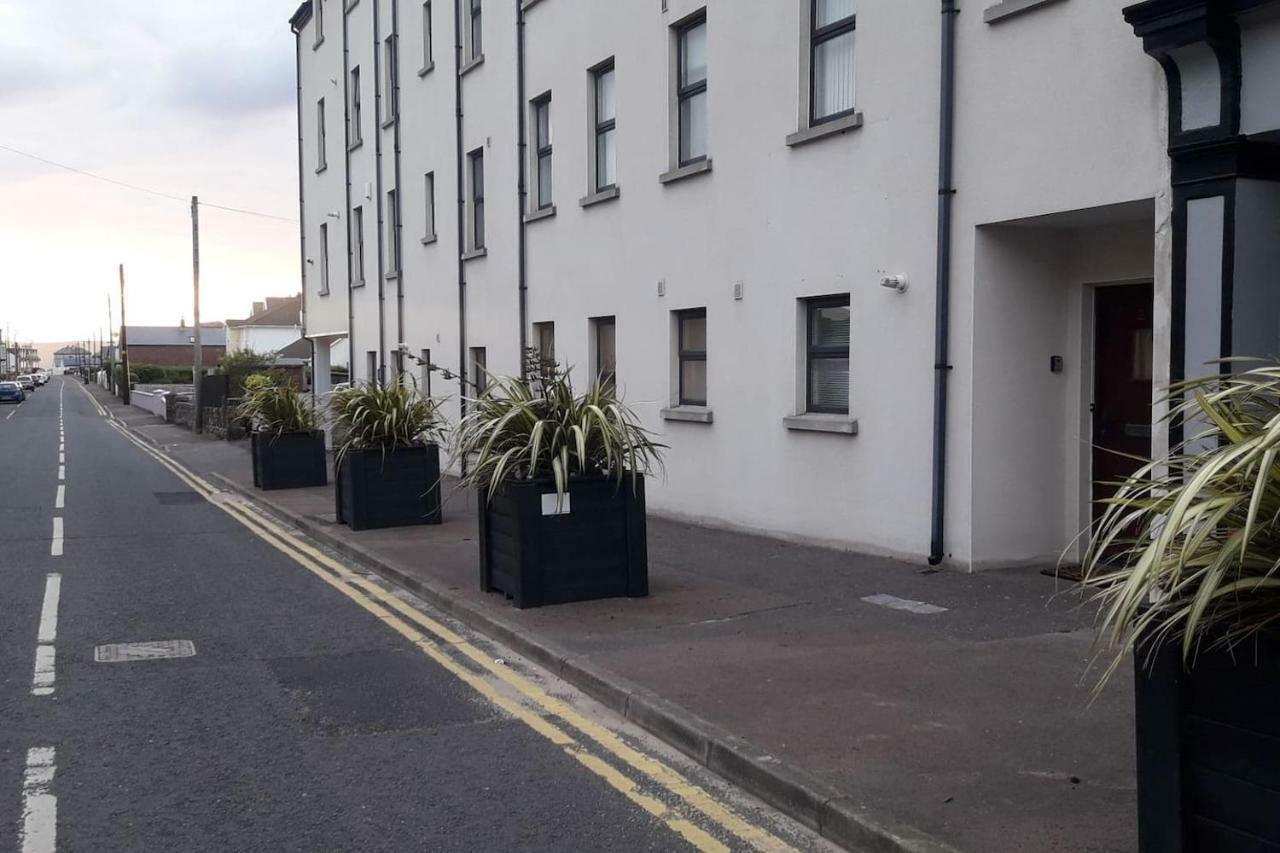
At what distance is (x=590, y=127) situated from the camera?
15.9m

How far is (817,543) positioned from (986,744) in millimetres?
6038

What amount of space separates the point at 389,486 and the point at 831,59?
6886mm

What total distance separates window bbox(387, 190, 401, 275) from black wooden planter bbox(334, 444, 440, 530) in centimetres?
1103

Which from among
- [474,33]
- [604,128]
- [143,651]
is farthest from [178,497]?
[143,651]

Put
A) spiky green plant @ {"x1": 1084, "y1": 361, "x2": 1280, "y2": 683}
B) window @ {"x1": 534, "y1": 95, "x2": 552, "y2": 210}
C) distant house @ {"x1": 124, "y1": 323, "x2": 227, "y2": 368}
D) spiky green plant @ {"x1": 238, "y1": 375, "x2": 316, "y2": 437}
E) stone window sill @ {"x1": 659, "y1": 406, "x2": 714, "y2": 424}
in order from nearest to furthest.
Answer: spiky green plant @ {"x1": 1084, "y1": 361, "x2": 1280, "y2": 683}, stone window sill @ {"x1": 659, "y1": 406, "x2": 714, "y2": 424}, window @ {"x1": 534, "y1": 95, "x2": 552, "y2": 210}, spiky green plant @ {"x1": 238, "y1": 375, "x2": 316, "y2": 437}, distant house @ {"x1": 124, "y1": 323, "x2": 227, "y2": 368}

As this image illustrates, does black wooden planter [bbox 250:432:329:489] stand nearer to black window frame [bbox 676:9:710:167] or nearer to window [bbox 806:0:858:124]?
black window frame [bbox 676:9:710:167]

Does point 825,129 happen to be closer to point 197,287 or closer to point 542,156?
point 542,156

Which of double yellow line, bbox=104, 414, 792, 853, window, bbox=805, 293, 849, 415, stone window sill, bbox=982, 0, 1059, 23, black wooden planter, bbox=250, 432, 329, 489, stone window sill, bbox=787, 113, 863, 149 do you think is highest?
stone window sill, bbox=982, 0, 1059, 23

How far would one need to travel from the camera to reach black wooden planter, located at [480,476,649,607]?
880 centimetres

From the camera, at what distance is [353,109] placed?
90.1 ft

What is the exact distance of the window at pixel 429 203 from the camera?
74.0ft

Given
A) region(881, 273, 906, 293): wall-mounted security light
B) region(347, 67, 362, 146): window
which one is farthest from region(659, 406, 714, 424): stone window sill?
region(347, 67, 362, 146): window

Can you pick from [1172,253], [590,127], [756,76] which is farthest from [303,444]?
[1172,253]

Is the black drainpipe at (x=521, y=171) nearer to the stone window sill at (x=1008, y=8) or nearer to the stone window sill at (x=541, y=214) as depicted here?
the stone window sill at (x=541, y=214)
